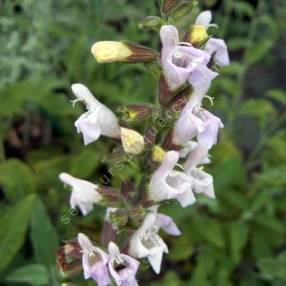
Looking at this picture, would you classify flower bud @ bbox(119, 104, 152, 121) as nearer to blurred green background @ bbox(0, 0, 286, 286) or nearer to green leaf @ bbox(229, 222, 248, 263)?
blurred green background @ bbox(0, 0, 286, 286)

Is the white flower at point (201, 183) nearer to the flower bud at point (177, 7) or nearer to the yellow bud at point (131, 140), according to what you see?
the yellow bud at point (131, 140)

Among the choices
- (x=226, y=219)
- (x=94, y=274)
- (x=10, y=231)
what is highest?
(x=94, y=274)

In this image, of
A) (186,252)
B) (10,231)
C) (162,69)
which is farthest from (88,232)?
(162,69)

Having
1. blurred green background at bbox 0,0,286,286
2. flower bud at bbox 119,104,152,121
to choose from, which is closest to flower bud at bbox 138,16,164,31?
flower bud at bbox 119,104,152,121

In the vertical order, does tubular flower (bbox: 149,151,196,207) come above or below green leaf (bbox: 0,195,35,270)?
above

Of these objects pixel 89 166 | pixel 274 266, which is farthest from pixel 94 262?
pixel 89 166

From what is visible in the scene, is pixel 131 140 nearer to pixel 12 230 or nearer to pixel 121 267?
pixel 121 267

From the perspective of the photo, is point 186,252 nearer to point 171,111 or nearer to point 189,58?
point 171,111
